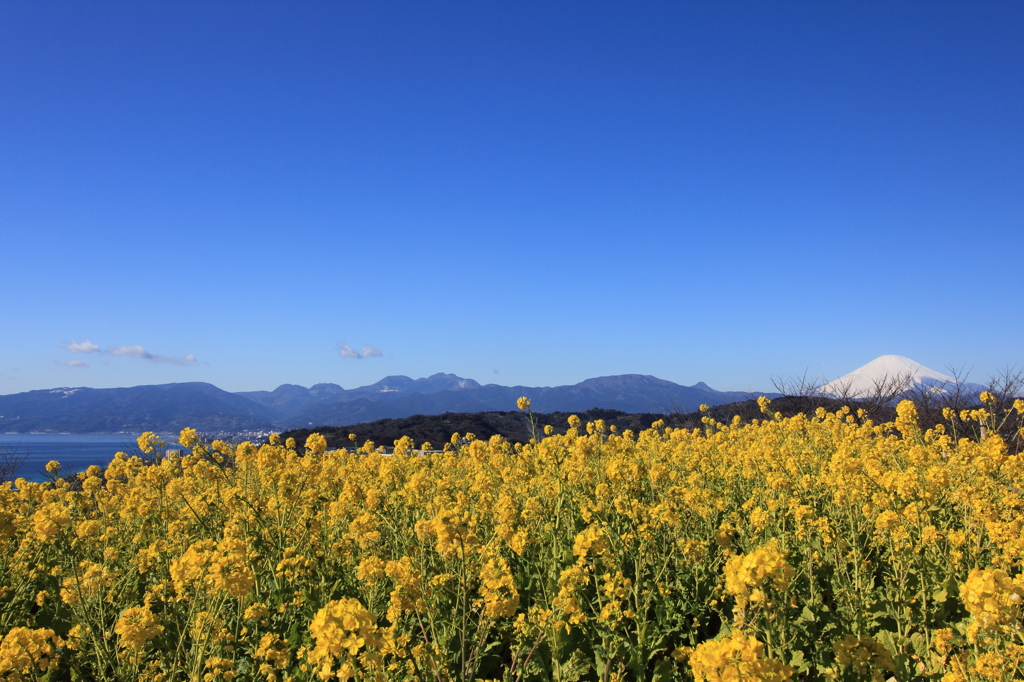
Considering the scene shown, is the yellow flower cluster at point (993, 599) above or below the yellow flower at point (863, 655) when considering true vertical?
above

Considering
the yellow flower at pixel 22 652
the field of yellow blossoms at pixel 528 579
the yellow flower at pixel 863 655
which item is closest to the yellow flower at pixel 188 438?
the field of yellow blossoms at pixel 528 579

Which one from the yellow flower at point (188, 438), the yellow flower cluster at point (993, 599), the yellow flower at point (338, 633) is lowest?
the yellow flower at point (338, 633)

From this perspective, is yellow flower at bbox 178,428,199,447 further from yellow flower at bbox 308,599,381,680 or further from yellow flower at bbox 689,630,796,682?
yellow flower at bbox 689,630,796,682

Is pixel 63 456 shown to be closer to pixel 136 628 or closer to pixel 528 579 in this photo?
pixel 136 628

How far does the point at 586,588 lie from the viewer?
3848mm

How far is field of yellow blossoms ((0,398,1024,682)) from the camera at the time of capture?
2.59m

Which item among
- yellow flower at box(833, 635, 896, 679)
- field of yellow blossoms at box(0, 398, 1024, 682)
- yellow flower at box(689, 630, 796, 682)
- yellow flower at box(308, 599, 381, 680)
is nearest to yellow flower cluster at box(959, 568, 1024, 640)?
field of yellow blossoms at box(0, 398, 1024, 682)

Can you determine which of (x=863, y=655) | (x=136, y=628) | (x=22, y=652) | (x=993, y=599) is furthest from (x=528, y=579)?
(x=22, y=652)

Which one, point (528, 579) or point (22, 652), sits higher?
point (22, 652)

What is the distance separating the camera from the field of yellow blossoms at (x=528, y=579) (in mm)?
2588

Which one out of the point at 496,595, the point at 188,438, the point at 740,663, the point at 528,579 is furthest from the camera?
the point at 188,438

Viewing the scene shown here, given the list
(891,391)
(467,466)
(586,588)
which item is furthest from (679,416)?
(586,588)

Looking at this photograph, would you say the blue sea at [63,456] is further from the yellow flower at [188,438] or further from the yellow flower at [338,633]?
the yellow flower at [338,633]

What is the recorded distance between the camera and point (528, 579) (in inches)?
160
